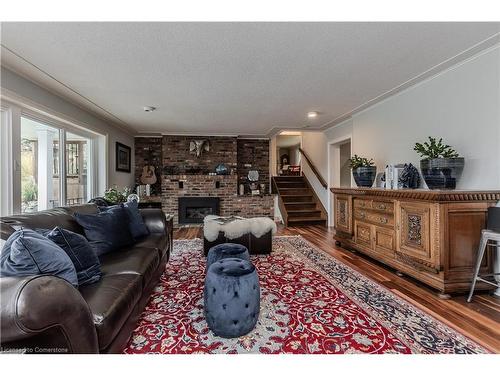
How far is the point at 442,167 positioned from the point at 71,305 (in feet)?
10.4

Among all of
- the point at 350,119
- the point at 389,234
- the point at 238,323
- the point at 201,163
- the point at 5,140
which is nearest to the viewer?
the point at 238,323

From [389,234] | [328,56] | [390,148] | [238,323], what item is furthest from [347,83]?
[238,323]

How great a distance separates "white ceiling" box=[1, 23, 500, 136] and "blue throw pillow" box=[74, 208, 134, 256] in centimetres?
150

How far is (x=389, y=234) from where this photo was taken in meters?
2.98

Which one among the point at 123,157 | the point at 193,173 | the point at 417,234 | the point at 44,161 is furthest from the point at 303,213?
the point at 44,161

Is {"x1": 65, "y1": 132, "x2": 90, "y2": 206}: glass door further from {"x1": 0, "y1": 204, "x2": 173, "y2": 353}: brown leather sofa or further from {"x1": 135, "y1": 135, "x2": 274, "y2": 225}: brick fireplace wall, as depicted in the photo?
{"x1": 0, "y1": 204, "x2": 173, "y2": 353}: brown leather sofa

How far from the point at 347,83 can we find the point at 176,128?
12.7 ft

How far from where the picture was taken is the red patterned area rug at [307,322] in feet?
5.26

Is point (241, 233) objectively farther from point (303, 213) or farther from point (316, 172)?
point (316, 172)

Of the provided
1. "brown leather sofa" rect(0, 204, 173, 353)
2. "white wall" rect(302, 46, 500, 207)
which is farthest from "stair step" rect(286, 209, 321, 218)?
"brown leather sofa" rect(0, 204, 173, 353)

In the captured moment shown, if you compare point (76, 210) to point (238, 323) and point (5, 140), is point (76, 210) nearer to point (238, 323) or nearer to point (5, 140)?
point (5, 140)

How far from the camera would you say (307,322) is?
6.14 feet

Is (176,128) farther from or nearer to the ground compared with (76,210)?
farther from the ground
